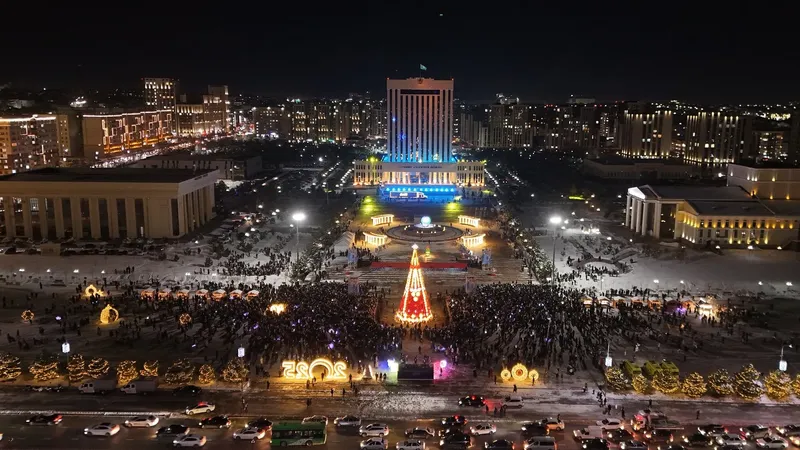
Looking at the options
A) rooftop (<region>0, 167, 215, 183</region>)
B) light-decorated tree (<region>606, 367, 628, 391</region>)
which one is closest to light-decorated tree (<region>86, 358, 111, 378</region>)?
light-decorated tree (<region>606, 367, 628, 391</region>)

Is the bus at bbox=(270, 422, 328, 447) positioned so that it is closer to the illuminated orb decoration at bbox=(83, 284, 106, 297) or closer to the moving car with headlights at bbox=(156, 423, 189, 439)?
the moving car with headlights at bbox=(156, 423, 189, 439)

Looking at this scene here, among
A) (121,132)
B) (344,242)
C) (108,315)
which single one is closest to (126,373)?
(108,315)

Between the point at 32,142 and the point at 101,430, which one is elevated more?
the point at 32,142

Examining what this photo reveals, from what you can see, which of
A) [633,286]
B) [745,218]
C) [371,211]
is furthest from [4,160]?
[745,218]

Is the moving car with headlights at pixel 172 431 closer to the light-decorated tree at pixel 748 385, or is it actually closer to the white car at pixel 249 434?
the white car at pixel 249 434

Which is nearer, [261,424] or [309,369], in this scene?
[261,424]

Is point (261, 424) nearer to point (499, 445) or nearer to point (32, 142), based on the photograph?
point (499, 445)

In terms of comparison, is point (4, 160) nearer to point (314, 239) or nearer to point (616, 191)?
point (314, 239)

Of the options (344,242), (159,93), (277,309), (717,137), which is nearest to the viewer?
(277,309)

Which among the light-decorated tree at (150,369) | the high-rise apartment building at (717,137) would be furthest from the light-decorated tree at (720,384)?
the high-rise apartment building at (717,137)
